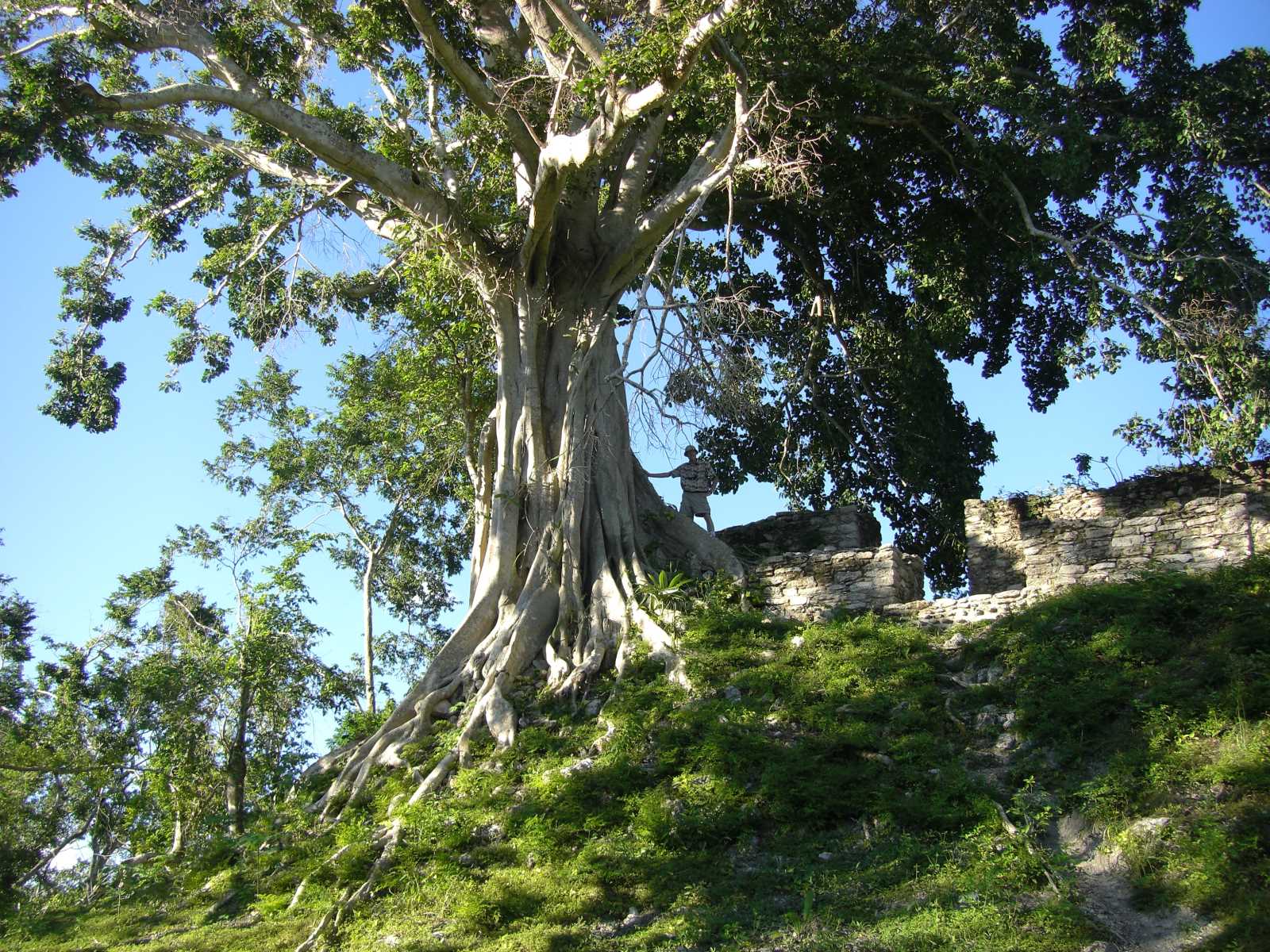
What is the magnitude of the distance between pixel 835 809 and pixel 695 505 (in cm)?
488

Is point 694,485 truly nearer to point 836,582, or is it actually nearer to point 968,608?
point 836,582

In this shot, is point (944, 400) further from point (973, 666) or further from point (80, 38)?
point (80, 38)

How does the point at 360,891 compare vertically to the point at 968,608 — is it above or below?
below

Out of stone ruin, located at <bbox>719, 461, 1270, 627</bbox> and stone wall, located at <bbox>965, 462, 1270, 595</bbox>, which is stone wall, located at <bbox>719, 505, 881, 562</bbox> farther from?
stone wall, located at <bbox>965, 462, 1270, 595</bbox>

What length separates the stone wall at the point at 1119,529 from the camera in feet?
29.0

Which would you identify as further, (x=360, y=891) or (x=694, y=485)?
(x=694, y=485)

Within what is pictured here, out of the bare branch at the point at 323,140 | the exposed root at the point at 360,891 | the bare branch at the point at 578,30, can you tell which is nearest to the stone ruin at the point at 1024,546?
the exposed root at the point at 360,891

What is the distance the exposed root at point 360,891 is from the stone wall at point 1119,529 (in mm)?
5391

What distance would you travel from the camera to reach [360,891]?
22.5 feet

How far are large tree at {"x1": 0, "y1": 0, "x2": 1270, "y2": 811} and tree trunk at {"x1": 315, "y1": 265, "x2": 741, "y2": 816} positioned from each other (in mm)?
31

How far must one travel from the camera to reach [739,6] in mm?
8578

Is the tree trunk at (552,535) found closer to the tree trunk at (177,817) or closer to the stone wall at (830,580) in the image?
the stone wall at (830,580)

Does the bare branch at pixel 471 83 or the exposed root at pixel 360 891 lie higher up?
the bare branch at pixel 471 83

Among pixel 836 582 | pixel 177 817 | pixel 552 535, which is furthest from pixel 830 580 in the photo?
pixel 177 817
